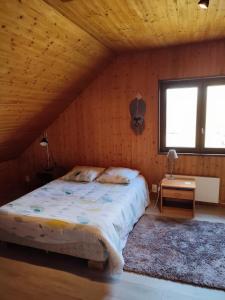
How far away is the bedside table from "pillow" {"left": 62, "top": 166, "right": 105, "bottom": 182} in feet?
3.33

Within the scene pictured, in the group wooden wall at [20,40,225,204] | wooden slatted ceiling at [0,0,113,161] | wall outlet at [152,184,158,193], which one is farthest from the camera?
wall outlet at [152,184,158,193]

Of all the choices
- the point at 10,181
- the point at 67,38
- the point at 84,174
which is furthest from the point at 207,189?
the point at 10,181

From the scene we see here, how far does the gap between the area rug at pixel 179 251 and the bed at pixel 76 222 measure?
0.17 m

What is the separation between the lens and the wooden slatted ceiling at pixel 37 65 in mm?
1921

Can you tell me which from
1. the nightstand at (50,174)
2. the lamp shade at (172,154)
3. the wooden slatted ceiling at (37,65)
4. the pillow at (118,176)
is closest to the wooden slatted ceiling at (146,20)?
the wooden slatted ceiling at (37,65)

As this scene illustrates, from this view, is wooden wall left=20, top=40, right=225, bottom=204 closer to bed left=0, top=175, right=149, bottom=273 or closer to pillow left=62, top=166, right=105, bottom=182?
pillow left=62, top=166, right=105, bottom=182

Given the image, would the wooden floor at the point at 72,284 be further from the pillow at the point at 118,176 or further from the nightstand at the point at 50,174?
the nightstand at the point at 50,174

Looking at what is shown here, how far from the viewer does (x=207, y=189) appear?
130 inches

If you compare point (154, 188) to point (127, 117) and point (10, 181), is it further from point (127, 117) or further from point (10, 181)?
point (10, 181)

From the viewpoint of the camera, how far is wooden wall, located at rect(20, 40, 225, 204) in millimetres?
3186

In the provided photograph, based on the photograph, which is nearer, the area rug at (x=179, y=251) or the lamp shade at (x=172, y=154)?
the area rug at (x=179, y=251)

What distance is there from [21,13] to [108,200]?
6.55ft

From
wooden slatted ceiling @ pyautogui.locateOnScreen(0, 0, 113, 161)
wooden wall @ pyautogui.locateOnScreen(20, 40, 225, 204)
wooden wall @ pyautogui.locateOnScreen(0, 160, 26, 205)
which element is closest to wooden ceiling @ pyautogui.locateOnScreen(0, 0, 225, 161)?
wooden slatted ceiling @ pyautogui.locateOnScreen(0, 0, 113, 161)

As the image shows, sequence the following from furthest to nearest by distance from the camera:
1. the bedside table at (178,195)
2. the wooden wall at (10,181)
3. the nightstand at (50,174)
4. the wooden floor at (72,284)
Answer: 1. the wooden wall at (10,181)
2. the nightstand at (50,174)
3. the bedside table at (178,195)
4. the wooden floor at (72,284)
